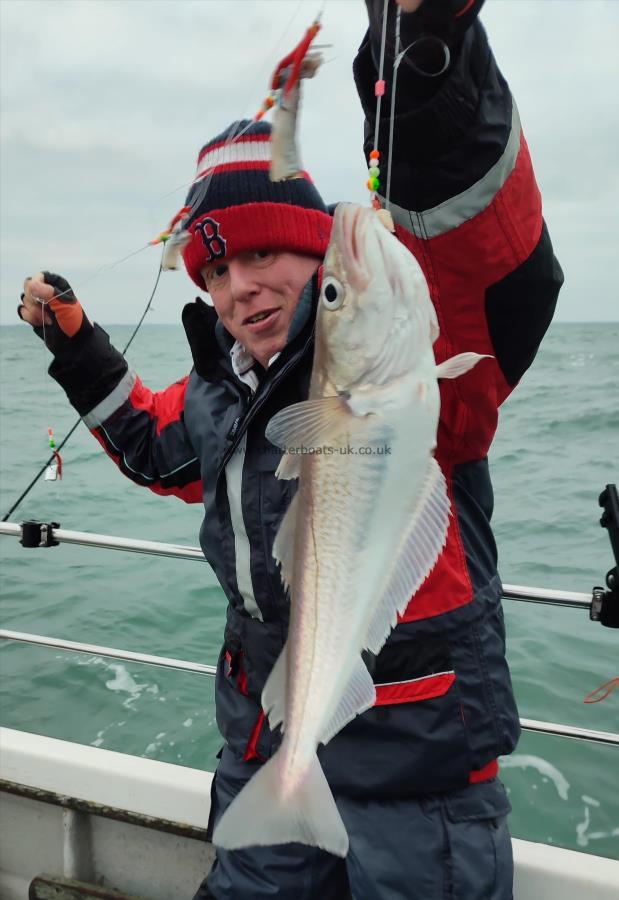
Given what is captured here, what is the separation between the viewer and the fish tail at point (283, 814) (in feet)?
4.48

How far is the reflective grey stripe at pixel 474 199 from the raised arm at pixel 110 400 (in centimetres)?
128

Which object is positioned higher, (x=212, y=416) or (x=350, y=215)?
(x=350, y=215)

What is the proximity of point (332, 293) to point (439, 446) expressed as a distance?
0.59 m

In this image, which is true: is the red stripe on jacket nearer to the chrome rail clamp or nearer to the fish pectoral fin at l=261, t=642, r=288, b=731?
the fish pectoral fin at l=261, t=642, r=288, b=731

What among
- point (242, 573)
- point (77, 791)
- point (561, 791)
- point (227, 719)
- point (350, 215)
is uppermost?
point (350, 215)

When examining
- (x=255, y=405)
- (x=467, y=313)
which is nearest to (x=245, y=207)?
(x=255, y=405)

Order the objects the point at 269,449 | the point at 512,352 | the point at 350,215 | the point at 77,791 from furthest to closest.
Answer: the point at 77,791 → the point at 269,449 → the point at 512,352 → the point at 350,215

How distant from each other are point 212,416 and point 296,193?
2.35 ft

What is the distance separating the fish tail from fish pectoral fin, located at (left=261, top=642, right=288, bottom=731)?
0.08 meters

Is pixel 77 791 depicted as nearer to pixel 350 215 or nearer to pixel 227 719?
pixel 227 719

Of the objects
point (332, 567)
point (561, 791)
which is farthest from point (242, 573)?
point (561, 791)

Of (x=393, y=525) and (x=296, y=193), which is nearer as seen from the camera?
(x=393, y=525)

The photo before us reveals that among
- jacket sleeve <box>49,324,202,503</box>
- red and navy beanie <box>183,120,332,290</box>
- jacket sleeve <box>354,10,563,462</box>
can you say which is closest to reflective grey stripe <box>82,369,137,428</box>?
jacket sleeve <box>49,324,202,503</box>

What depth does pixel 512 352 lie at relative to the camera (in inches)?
59.9
